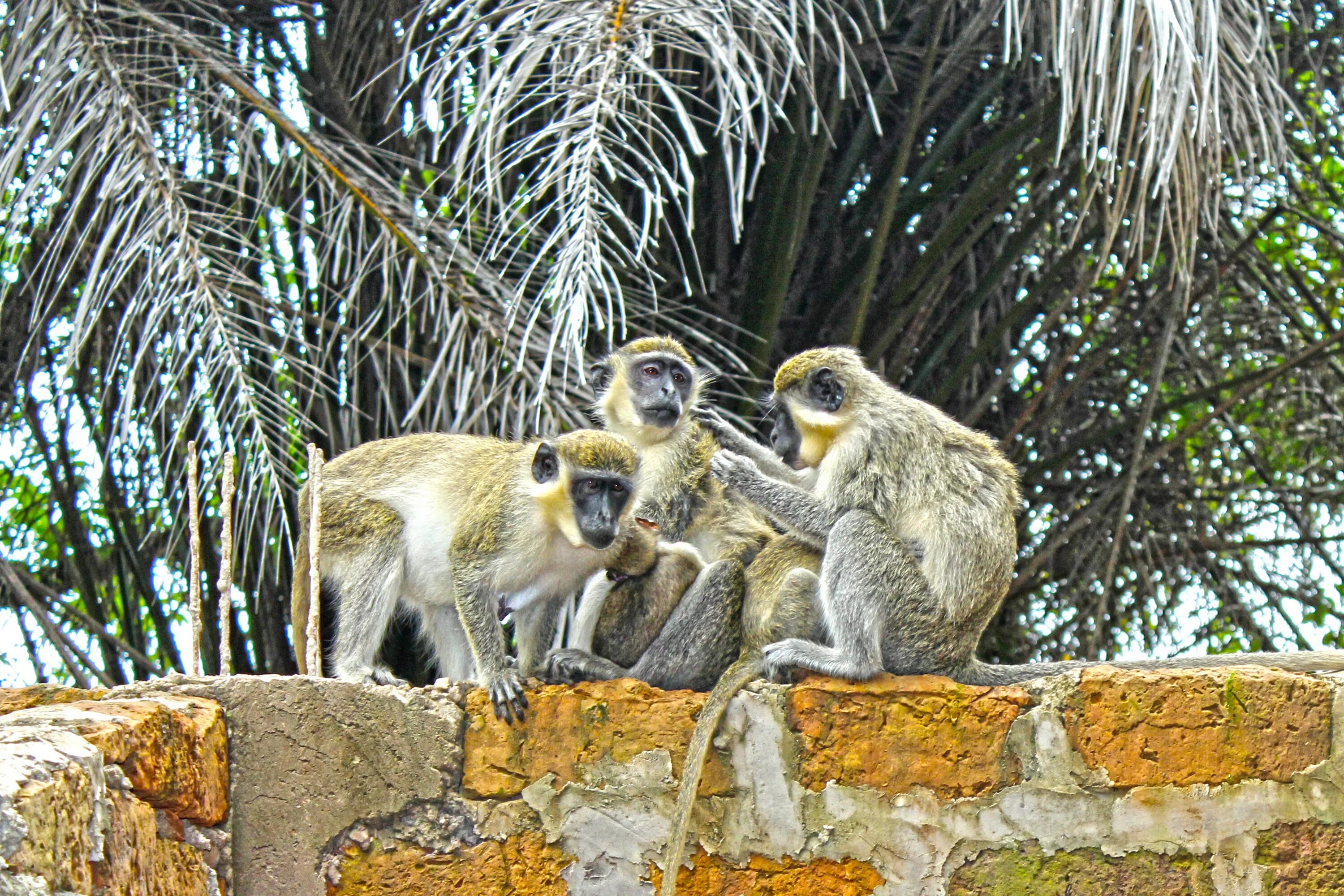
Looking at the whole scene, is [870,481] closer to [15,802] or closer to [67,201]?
[15,802]

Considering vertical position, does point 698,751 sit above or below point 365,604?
below

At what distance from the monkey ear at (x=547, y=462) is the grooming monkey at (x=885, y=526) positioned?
48cm

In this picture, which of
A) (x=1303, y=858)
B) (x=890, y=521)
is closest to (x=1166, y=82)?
(x=890, y=521)

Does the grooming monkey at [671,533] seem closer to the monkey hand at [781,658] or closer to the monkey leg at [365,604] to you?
the monkey hand at [781,658]

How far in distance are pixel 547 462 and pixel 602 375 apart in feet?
3.17

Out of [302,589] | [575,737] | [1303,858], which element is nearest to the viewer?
[1303,858]

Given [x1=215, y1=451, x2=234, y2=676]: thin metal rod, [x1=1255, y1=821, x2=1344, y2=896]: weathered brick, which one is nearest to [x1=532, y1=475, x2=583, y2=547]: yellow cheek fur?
[x1=215, y1=451, x2=234, y2=676]: thin metal rod

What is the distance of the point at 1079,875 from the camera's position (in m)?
3.52

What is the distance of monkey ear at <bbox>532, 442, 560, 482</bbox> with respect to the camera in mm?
4164

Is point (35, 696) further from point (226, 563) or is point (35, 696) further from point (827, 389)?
point (827, 389)

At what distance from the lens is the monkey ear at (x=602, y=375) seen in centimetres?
508

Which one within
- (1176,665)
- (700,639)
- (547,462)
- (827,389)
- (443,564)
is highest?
(827,389)

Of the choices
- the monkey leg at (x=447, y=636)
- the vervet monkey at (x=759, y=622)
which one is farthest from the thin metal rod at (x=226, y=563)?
the vervet monkey at (x=759, y=622)

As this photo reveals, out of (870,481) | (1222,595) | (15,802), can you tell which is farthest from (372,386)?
(1222,595)
